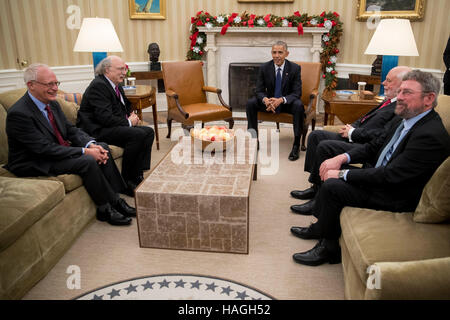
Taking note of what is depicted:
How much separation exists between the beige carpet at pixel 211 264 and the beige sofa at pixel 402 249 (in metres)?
0.29

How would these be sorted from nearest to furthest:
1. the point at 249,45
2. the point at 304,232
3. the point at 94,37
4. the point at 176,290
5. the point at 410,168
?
1. the point at 410,168
2. the point at 176,290
3. the point at 304,232
4. the point at 94,37
5. the point at 249,45

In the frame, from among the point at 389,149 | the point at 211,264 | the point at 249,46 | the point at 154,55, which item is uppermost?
the point at 249,46

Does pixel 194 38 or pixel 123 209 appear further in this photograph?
pixel 194 38

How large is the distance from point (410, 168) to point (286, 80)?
2.86 metres

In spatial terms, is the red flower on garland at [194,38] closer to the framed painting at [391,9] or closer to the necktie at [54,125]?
the framed painting at [391,9]

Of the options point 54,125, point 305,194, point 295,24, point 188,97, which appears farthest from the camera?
point 295,24

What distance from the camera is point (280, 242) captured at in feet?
9.35

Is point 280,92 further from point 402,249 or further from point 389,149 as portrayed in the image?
point 402,249

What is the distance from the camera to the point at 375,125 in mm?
3250

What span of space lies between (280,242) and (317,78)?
9.27ft

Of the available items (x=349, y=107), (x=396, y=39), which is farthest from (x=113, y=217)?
(x=396, y=39)

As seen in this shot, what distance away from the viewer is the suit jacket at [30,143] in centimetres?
276

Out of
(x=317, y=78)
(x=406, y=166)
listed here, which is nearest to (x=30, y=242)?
(x=406, y=166)

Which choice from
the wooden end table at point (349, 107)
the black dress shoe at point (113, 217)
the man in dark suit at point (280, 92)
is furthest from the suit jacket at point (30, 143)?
the wooden end table at point (349, 107)
